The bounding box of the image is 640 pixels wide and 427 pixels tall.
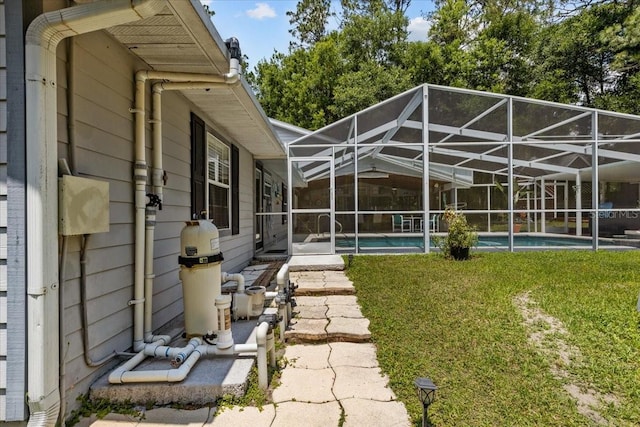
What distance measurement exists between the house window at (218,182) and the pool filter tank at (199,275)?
5.75ft

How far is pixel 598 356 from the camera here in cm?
283

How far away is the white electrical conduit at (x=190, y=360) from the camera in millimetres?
2238

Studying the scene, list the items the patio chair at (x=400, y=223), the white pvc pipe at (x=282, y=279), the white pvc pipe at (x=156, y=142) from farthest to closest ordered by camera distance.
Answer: the patio chair at (x=400, y=223), the white pvc pipe at (x=282, y=279), the white pvc pipe at (x=156, y=142)

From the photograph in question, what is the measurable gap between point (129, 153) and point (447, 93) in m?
7.11

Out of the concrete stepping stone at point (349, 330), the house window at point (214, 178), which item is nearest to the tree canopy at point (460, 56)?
the house window at point (214, 178)

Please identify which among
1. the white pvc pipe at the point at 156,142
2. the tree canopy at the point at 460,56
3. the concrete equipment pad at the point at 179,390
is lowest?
the concrete equipment pad at the point at 179,390

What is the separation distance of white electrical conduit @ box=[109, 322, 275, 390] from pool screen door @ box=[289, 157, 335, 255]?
197 inches

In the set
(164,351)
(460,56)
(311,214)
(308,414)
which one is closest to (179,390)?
(164,351)

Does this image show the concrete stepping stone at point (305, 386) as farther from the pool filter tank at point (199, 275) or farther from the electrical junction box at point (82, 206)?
the electrical junction box at point (82, 206)

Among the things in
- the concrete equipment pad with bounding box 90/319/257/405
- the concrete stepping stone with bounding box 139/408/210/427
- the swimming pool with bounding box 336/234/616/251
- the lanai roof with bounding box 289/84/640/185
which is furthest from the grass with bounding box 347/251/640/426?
the lanai roof with bounding box 289/84/640/185

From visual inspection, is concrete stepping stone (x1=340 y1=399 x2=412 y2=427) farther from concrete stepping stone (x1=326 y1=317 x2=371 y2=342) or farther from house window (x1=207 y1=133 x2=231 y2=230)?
house window (x1=207 y1=133 x2=231 y2=230)

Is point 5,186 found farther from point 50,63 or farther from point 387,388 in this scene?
point 387,388

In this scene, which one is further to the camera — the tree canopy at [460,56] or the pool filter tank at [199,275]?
the tree canopy at [460,56]

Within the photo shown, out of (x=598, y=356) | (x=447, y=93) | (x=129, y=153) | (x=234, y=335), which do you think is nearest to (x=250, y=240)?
(x=234, y=335)
